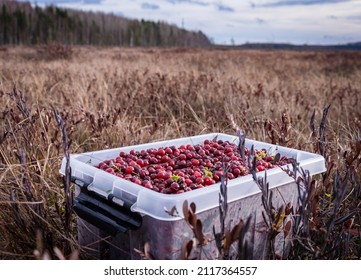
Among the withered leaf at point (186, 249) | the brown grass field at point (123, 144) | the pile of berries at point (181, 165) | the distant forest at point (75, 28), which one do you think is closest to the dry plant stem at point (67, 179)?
the brown grass field at point (123, 144)

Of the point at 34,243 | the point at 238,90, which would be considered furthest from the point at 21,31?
the point at 34,243

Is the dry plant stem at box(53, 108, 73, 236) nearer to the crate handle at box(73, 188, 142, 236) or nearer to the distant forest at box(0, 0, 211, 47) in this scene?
the crate handle at box(73, 188, 142, 236)

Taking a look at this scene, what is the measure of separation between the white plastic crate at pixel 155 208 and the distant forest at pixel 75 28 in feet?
128

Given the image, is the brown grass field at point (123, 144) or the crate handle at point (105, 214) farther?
the brown grass field at point (123, 144)

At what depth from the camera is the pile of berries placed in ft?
5.26

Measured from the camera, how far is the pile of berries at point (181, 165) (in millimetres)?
1603

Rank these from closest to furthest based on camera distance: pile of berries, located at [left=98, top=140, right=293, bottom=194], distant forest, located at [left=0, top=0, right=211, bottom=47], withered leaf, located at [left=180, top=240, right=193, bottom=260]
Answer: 1. withered leaf, located at [left=180, top=240, right=193, bottom=260]
2. pile of berries, located at [left=98, top=140, right=293, bottom=194]
3. distant forest, located at [left=0, top=0, right=211, bottom=47]

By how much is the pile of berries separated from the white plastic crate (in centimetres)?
9

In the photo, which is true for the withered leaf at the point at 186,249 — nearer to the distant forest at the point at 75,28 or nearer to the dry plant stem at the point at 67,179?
the dry plant stem at the point at 67,179

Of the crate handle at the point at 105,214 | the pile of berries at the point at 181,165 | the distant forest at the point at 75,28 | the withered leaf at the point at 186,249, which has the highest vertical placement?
the distant forest at the point at 75,28

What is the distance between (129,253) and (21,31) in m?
51.2

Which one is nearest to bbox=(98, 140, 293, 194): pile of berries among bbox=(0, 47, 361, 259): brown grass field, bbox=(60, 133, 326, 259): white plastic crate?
bbox=(60, 133, 326, 259): white plastic crate

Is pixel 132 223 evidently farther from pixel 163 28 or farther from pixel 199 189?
pixel 163 28
